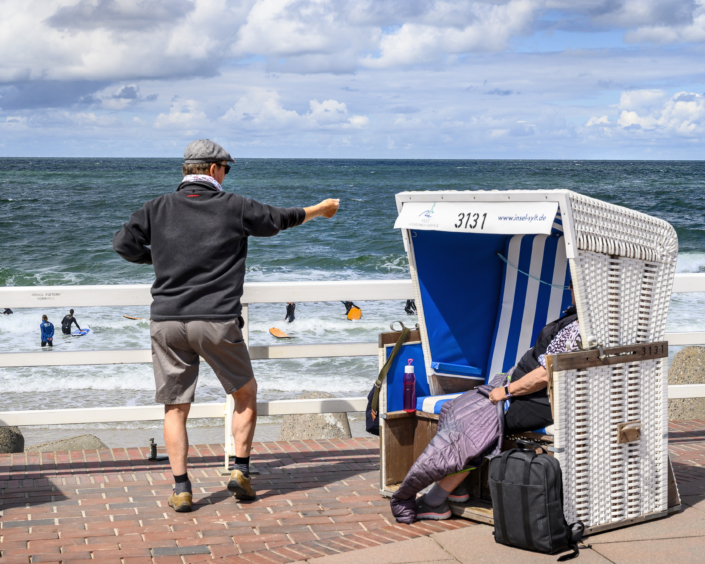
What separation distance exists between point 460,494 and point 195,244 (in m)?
1.89

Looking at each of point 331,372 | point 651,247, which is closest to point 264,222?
point 651,247

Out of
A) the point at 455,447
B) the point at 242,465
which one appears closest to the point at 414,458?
the point at 455,447

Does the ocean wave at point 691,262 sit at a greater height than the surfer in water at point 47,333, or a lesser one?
greater

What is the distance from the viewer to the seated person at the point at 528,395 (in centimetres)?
407

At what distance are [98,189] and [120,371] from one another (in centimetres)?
5121

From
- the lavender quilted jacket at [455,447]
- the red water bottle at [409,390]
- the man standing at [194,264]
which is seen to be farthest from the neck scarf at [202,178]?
the lavender quilted jacket at [455,447]

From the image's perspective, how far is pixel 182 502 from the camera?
4324 millimetres

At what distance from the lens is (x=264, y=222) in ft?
13.8

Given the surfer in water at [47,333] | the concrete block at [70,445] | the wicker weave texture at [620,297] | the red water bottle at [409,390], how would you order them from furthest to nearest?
the surfer in water at [47,333]
the concrete block at [70,445]
the red water bottle at [409,390]
the wicker weave texture at [620,297]

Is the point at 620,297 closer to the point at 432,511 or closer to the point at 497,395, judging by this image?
the point at 497,395

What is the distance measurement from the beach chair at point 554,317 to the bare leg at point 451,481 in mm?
165

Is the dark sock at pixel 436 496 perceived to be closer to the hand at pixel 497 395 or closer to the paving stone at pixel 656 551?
the hand at pixel 497 395

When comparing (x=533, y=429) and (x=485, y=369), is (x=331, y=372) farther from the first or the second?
(x=533, y=429)

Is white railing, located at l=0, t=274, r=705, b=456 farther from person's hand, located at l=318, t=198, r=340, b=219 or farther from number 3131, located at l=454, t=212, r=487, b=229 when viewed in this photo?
number 3131, located at l=454, t=212, r=487, b=229
